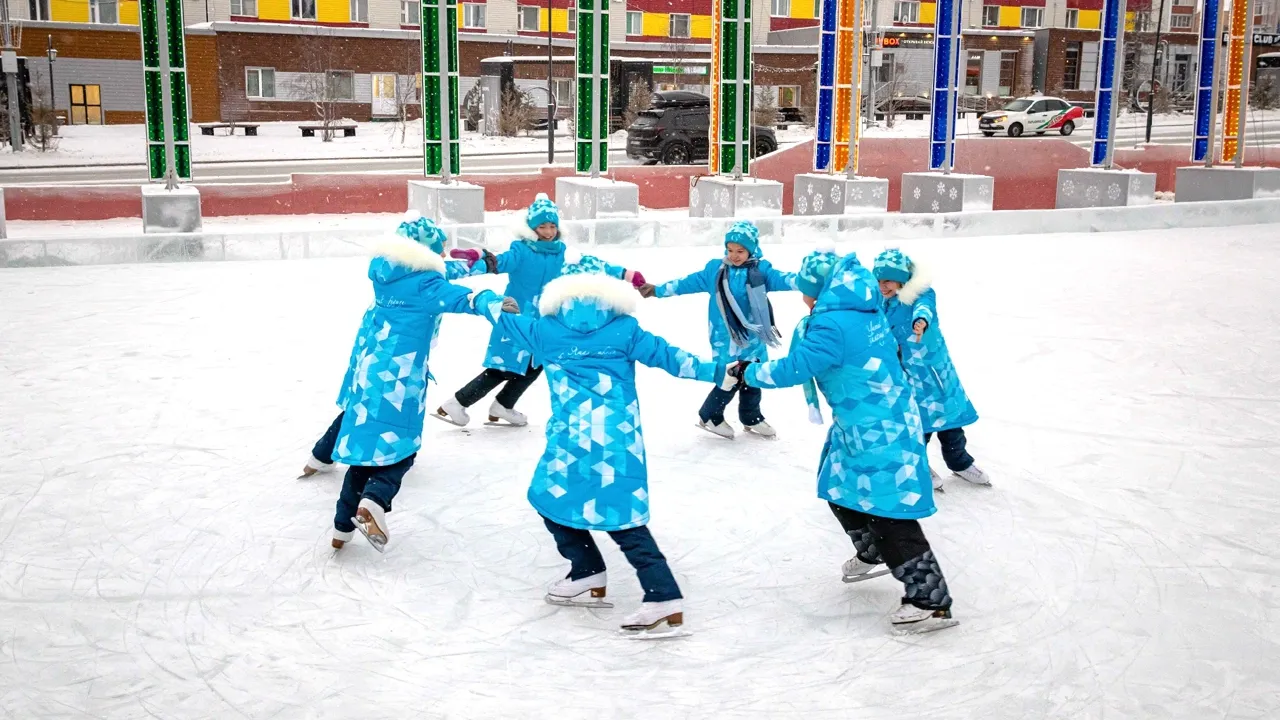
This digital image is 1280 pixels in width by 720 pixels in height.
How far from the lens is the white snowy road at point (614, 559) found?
138 inches

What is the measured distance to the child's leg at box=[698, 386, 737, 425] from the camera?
241 inches

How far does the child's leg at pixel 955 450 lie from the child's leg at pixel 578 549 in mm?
2011

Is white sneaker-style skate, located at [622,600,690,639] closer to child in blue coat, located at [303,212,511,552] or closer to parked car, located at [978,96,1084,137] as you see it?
child in blue coat, located at [303,212,511,552]

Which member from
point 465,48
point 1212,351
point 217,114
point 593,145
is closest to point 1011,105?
point 465,48

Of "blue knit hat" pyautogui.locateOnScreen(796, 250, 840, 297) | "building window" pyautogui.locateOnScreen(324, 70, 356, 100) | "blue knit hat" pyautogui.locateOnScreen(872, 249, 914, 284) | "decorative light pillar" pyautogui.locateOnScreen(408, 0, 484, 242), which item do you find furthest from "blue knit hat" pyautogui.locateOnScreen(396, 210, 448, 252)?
"building window" pyautogui.locateOnScreen(324, 70, 356, 100)

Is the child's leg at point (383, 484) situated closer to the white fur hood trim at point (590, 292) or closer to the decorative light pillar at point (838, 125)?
the white fur hood trim at point (590, 292)

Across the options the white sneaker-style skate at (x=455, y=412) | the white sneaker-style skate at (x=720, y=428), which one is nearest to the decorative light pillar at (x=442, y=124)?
the white sneaker-style skate at (x=455, y=412)

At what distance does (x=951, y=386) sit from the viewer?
5.19 meters

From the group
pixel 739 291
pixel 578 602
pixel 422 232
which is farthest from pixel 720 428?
pixel 578 602

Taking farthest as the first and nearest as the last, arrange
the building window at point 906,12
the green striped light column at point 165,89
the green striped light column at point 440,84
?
the building window at point 906,12 < the green striped light column at point 440,84 < the green striped light column at point 165,89

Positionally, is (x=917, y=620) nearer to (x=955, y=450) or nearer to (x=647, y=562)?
(x=647, y=562)

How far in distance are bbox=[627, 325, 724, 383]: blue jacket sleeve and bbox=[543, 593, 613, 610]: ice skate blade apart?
892 mm

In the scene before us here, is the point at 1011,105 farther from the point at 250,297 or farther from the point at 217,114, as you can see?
A: the point at 250,297

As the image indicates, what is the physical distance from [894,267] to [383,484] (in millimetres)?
2138
